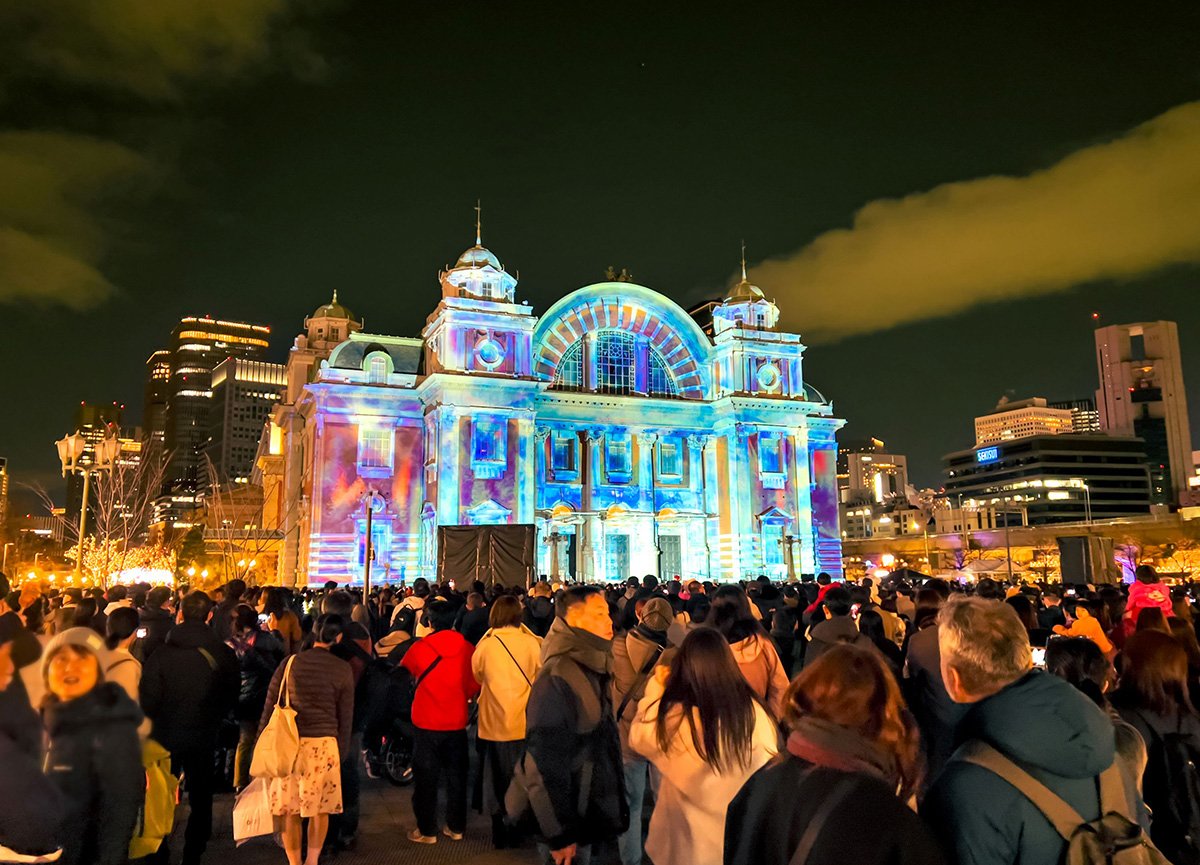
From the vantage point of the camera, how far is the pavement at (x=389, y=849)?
8.67m

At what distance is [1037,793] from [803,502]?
51.4 metres

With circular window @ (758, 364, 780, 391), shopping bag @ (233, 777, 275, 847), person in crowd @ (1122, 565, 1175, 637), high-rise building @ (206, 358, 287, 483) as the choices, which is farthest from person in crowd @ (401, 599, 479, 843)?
high-rise building @ (206, 358, 287, 483)

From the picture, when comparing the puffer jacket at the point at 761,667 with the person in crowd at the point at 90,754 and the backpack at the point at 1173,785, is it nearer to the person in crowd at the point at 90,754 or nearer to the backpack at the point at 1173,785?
the backpack at the point at 1173,785

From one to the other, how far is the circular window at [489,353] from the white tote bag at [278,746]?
4003 centimetres

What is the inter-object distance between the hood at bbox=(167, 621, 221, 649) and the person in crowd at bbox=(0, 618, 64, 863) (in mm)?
2288

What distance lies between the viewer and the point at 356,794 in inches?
361

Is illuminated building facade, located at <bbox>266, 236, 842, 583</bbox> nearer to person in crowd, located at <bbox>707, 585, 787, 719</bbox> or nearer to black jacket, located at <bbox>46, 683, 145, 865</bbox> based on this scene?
person in crowd, located at <bbox>707, 585, 787, 719</bbox>

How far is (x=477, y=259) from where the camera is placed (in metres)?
49.6

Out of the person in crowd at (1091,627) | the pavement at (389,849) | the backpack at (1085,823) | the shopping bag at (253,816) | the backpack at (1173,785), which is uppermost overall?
the person in crowd at (1091,627)

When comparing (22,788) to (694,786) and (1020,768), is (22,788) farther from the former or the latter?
(1020,768)

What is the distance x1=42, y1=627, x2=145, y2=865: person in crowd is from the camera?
20.0 ft

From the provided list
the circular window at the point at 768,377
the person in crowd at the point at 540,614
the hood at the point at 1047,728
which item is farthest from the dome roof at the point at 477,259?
the hood at the point at 1047,728

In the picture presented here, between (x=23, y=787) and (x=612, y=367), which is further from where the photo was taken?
(x=612, y=367)

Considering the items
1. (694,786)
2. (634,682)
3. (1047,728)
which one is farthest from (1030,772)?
(634,682)
